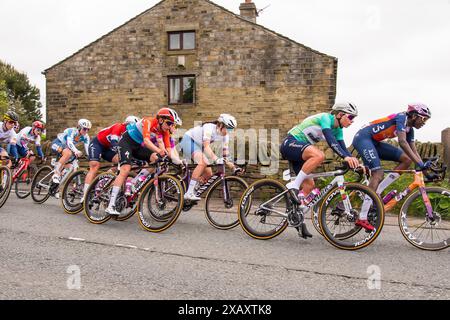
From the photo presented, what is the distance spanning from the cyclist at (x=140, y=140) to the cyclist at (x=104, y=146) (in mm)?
769

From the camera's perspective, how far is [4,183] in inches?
343

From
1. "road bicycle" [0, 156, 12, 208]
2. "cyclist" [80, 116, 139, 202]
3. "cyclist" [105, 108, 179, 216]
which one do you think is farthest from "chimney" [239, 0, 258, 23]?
"cyclist" [105, 108, 179, 216]

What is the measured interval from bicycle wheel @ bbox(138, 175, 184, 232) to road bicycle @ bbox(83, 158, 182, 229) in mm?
25

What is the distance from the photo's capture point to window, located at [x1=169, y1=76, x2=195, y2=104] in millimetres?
23484

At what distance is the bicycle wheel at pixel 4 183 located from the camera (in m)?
8.58

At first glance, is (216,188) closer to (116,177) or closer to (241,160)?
(116,177)

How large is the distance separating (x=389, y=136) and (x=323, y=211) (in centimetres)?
178

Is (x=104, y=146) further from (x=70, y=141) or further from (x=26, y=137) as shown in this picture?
(x=26, y=137)

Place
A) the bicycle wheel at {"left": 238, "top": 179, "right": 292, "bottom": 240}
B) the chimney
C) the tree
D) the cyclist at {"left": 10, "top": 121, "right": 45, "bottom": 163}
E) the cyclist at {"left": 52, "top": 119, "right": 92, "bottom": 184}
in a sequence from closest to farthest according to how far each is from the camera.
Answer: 1. the bicycle wheel at {"left": 238, "top": 179, "right": 292, "bottom": 240}
2. the cyclist at {"left": 52, "top": 119, "right": 92, "bottom": 184}
3. the cyclist at {"left": 10, "top": 121, "right": 45, "bottom": 163}
4. the chimney
5. the tree

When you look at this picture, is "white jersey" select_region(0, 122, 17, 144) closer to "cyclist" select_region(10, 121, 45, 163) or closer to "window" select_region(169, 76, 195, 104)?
"cyclist" select_region(10, 121, 45, 163)

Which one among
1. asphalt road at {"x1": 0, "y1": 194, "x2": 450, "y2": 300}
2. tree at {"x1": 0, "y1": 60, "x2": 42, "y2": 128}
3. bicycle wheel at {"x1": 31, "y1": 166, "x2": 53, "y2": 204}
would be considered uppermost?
tree at {"x1": 0, "y1": 60, "x2": 42, "y2": 128}

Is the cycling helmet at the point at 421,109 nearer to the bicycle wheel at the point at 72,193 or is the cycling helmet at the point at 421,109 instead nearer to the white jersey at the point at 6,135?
the bicycle wheel at the point at 72,193

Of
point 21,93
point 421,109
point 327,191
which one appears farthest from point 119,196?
point 21,93

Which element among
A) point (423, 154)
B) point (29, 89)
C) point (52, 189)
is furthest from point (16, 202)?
point (29, 89)
